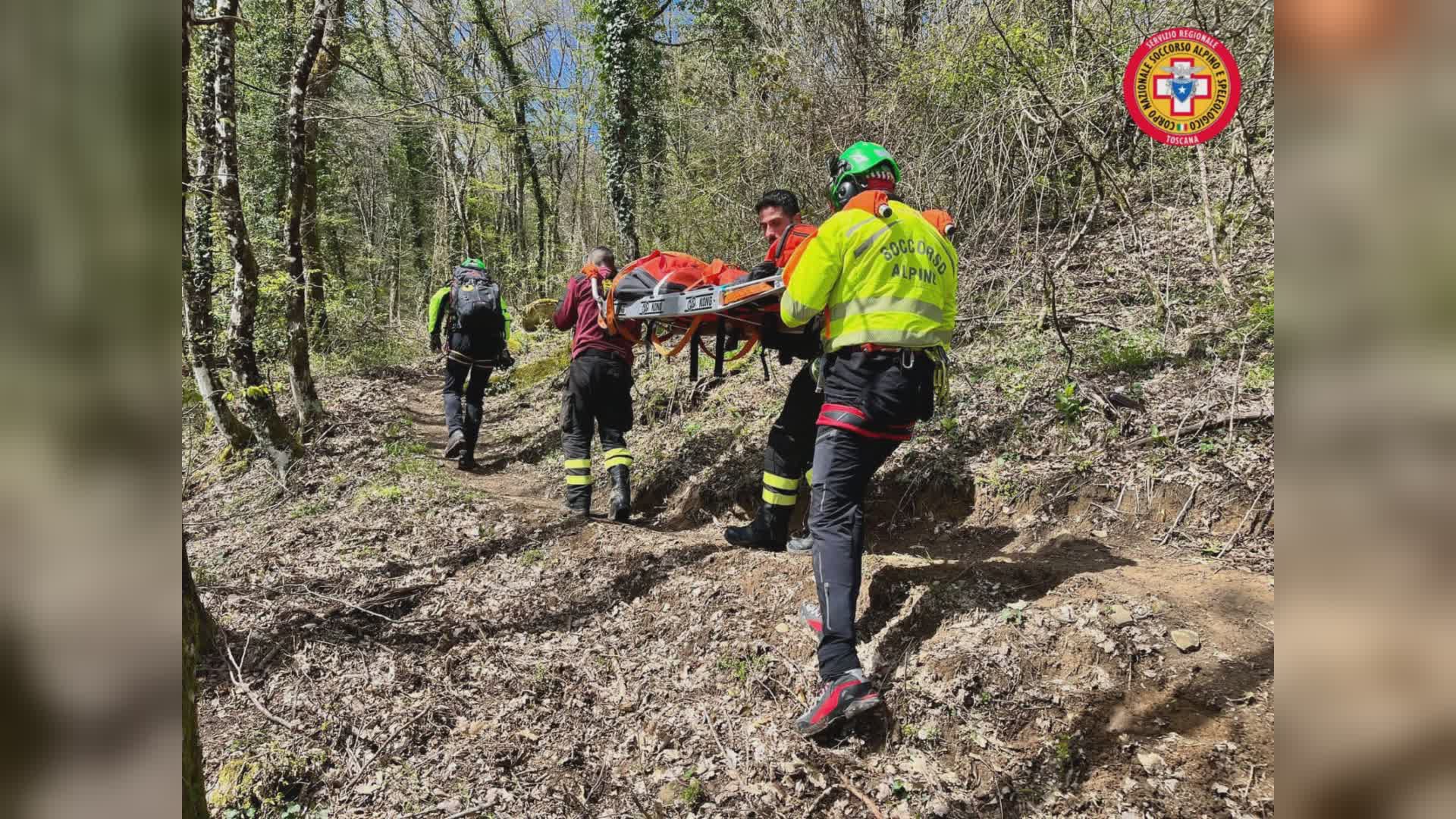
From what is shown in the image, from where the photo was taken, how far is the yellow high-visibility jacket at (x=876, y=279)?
326cm

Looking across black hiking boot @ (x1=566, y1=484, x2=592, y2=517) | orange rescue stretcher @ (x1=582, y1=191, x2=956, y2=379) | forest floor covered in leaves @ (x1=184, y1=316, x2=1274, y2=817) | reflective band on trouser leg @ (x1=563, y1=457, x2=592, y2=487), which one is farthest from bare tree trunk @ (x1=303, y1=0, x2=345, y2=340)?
forest floor covered in leaves @ (x1=184, y1=316, x2=1274, y2=817)

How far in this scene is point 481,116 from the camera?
63.5ft

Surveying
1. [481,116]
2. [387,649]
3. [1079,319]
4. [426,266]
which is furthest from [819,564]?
[426,266]

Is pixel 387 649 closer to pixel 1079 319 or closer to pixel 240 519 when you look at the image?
pixel 240 519

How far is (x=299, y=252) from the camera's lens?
29.3 feet

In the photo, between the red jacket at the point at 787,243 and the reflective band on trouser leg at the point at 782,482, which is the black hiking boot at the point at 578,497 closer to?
the reflective band on trouser leg at the point at 782,482

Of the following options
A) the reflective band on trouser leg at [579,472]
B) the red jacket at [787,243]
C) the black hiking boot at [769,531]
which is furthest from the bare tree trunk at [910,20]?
the black hiking boot at [769,531]

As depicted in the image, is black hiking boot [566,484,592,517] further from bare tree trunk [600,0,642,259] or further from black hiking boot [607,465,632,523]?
bare tree trunk [600,0,642,259]

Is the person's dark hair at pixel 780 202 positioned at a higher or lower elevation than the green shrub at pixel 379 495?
higher

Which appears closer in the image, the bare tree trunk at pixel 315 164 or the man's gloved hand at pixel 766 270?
the man's gloved hand at pixel 766 270

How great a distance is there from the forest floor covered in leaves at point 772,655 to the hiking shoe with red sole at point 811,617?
0.13 m
